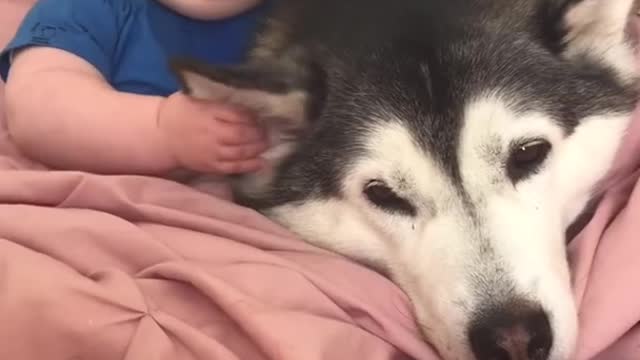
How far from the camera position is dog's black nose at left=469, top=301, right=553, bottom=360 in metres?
1.04

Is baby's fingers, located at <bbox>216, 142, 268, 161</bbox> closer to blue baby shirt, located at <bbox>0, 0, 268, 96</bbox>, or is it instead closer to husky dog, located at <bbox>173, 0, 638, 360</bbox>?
husky dog, located at <bbox>173, 0, 638, 360</bbox>

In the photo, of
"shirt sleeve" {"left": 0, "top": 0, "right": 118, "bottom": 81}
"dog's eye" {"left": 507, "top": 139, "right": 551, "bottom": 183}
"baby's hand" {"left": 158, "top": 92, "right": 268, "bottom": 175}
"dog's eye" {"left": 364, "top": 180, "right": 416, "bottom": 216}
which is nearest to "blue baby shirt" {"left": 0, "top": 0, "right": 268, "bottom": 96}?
"shirt sleeve" {"left": 0, "top": 0, "right": 118, "bottom": 81}

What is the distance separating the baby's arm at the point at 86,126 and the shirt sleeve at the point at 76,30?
65 mm

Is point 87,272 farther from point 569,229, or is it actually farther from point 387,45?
point 569,229

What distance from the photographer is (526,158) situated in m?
1.15

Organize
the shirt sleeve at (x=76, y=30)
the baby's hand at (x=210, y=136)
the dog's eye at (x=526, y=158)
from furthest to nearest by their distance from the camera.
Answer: the shirt sleeve at (x=76, y=30) → the baby's hand at (x=210, y=136) → the dog's eye at (x=526, y=158)

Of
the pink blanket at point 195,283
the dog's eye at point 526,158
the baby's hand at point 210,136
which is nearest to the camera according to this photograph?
the pink blanket at point 195,283

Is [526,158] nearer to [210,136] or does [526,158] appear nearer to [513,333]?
[513,333]

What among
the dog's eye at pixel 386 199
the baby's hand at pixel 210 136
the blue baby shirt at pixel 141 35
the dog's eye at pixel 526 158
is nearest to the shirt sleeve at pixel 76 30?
the blue baby shirt at pixel 141 35

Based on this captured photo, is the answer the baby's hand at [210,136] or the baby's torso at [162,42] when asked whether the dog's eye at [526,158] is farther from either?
the baby's torso at [162,42]

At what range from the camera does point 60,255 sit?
1.11 metres

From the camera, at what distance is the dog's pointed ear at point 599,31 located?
119cm

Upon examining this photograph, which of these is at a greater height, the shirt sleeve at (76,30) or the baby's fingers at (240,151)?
the baby's fingers at (240,151)

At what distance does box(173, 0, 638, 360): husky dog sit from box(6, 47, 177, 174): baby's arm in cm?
14
